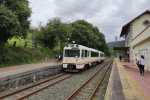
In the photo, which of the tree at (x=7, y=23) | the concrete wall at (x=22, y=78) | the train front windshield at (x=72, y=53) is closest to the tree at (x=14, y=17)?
the tree at (x=7, y=23)

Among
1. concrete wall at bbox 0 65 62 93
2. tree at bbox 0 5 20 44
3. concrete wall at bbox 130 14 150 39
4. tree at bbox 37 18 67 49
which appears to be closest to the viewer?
concrete wall at bbox 0 65 62 93

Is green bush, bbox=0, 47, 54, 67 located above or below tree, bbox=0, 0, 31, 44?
below

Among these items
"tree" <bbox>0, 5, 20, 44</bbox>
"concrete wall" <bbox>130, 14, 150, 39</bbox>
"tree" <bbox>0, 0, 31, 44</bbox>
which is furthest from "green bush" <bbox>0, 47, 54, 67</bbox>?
"concrete wall" <bbox>130, 14, 150, 39</bbox>

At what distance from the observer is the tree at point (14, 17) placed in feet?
109

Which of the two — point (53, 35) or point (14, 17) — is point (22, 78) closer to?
point (14, 17)

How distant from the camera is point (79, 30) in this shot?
273 ft

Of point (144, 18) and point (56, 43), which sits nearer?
point (144, 18)

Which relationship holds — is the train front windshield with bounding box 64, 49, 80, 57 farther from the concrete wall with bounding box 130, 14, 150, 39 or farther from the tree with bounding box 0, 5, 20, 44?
the concrete wall with bounding box 130, 14, 150, 39

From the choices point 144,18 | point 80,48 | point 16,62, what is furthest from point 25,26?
point 144,18

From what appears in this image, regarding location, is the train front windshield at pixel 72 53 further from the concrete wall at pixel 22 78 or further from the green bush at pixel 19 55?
the green bush at pixel 19 55

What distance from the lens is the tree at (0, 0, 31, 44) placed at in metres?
33.2

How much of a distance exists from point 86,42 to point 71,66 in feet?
163

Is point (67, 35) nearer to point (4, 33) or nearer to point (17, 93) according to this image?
point (4, 33)

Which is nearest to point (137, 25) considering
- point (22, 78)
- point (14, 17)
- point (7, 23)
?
point (14, 17)
